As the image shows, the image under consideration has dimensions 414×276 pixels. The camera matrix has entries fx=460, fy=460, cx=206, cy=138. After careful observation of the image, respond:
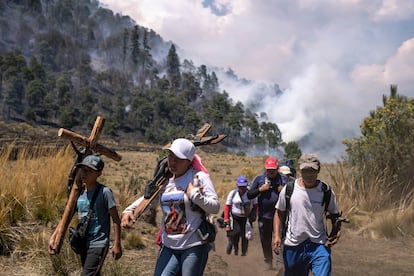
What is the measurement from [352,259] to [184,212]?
228 inches

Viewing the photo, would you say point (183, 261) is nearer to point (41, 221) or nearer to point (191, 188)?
point (191, 188)

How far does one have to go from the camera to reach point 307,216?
419 cm

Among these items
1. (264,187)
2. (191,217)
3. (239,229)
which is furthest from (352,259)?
(191,217)

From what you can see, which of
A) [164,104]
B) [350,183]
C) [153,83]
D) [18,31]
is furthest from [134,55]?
[350,183]

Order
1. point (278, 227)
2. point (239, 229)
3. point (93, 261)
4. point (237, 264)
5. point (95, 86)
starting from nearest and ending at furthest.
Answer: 1. point (93, 261)
2. point (278, 227)
3. point (237, 264)
4. point (239, 229)
5. point (95, 86)

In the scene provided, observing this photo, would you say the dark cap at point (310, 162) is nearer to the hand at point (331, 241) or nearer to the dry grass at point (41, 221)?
the hand at point (331, 241)

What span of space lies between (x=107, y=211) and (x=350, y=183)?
966cm

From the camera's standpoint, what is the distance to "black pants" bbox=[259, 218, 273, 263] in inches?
269

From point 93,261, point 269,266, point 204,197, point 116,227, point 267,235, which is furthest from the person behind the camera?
point 269,266

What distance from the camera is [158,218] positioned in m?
10.4

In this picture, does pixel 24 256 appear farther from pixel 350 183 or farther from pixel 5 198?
pixel 350 183

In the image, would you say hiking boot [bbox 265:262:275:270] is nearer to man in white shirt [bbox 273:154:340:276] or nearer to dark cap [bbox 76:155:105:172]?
man in white shirt [bbox 273:154:340:276]

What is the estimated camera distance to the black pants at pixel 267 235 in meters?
6.84

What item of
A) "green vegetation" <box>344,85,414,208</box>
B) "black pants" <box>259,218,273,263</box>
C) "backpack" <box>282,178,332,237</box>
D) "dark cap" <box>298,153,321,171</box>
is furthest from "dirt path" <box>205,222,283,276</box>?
"green vegetation" <box>344,85,414,208</box>
